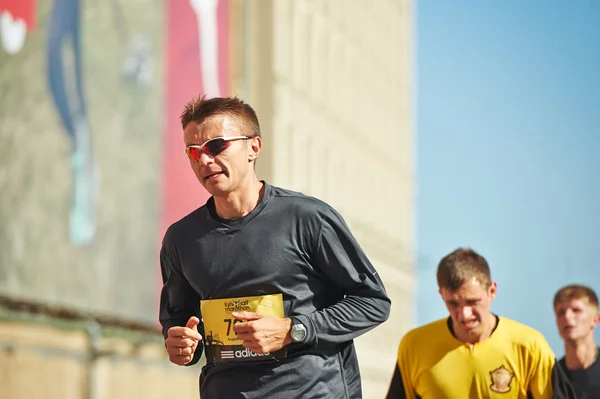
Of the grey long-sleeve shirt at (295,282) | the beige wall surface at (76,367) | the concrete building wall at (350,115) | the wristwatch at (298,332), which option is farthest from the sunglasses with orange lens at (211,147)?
the concrete building wall at (350,115)

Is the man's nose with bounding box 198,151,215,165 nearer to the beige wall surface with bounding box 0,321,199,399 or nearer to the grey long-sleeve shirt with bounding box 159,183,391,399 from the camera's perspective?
the grey long-sleeve shirt with bounding box 159,183,391,399

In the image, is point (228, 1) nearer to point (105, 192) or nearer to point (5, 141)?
point (105, 192)

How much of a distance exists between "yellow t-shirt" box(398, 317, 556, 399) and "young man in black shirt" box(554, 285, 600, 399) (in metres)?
1.92

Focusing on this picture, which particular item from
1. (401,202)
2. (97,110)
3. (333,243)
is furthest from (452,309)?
(401,202)

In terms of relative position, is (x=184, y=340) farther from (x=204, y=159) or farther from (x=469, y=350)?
(x=469, y=350)

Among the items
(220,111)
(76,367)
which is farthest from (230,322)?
(76,367)

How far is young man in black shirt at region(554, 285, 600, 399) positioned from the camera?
26.6 feet

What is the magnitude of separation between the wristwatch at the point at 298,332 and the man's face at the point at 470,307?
7.78 feet

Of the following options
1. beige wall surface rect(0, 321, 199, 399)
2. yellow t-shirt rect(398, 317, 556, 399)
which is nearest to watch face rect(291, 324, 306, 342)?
yellow t-shirt rect(398, 317, 556, 399)

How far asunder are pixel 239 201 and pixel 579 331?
4.64 m

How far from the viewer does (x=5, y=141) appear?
13.9 metres

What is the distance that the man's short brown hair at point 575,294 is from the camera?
8323 millimetres

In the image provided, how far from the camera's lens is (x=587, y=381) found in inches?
317

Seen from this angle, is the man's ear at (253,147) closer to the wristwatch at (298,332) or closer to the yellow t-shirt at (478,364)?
the wristwatch at (298,332)
